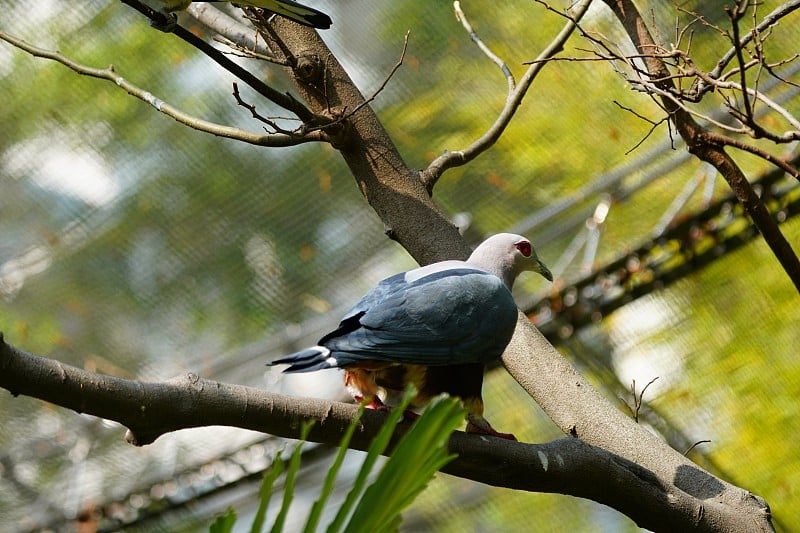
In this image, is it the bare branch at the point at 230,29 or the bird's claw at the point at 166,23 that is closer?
the bird's claw at the point at 166,23

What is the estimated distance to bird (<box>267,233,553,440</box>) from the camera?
4.90 ft

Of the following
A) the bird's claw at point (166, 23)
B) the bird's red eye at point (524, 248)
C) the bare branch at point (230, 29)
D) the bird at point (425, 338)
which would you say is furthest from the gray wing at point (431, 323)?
the bare branch at point (230, 29)

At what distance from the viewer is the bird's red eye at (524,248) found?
1.88m

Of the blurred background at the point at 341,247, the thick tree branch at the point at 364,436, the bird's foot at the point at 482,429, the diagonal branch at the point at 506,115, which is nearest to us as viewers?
the thick tree branch at the point at 364,436

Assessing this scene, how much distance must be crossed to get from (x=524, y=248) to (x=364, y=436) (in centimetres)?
67

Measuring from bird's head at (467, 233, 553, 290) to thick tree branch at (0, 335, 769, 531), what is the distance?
47 cm

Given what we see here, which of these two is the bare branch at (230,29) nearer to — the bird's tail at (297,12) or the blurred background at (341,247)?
the bird's tail at (297,12)

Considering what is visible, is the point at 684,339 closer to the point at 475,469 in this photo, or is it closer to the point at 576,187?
the point at 576,187

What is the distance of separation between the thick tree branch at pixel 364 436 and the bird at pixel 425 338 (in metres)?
0.13

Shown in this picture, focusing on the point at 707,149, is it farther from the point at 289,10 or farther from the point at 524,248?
the point at 289,10

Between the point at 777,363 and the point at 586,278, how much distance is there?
0.64 meters

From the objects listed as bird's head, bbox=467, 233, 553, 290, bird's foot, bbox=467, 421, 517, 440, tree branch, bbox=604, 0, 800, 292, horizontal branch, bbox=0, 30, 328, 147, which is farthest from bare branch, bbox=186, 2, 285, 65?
bird's foot, bbox=467, 421, 517, 440

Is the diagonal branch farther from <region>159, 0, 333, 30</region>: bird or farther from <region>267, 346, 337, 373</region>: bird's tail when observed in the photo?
<region>267, 346, 337, 373</region>: bird's tail

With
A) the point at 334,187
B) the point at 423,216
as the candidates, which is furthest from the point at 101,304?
the point at 423,216
